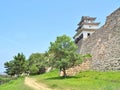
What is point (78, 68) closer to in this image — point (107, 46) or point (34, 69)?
point (107, 46)

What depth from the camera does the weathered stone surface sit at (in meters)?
29.1

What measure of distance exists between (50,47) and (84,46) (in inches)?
586

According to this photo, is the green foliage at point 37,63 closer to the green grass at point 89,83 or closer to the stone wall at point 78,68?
the stone wall at point 78,68

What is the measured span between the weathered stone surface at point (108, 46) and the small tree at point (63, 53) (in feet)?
11.0

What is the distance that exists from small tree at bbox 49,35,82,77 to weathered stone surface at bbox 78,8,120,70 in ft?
11.0

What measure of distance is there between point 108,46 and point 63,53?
5.47m

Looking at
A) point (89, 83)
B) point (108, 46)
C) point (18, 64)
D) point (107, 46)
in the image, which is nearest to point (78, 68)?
point (107, 46)

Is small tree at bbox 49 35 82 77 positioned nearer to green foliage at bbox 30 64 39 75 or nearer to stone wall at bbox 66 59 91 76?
stone wall at bbox 66 59 91 76

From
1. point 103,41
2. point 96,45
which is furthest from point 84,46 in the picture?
point 103,41

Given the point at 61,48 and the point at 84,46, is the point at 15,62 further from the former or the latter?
the point at 61,48

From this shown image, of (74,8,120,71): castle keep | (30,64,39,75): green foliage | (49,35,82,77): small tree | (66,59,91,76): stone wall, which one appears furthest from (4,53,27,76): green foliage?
(49,35,82,77): small tree

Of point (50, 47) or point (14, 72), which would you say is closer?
point (50, 47)

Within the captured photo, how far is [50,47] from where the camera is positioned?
31.4 m

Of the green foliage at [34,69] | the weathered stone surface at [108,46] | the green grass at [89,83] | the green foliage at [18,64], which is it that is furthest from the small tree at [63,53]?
the green foliage at [34,69]
